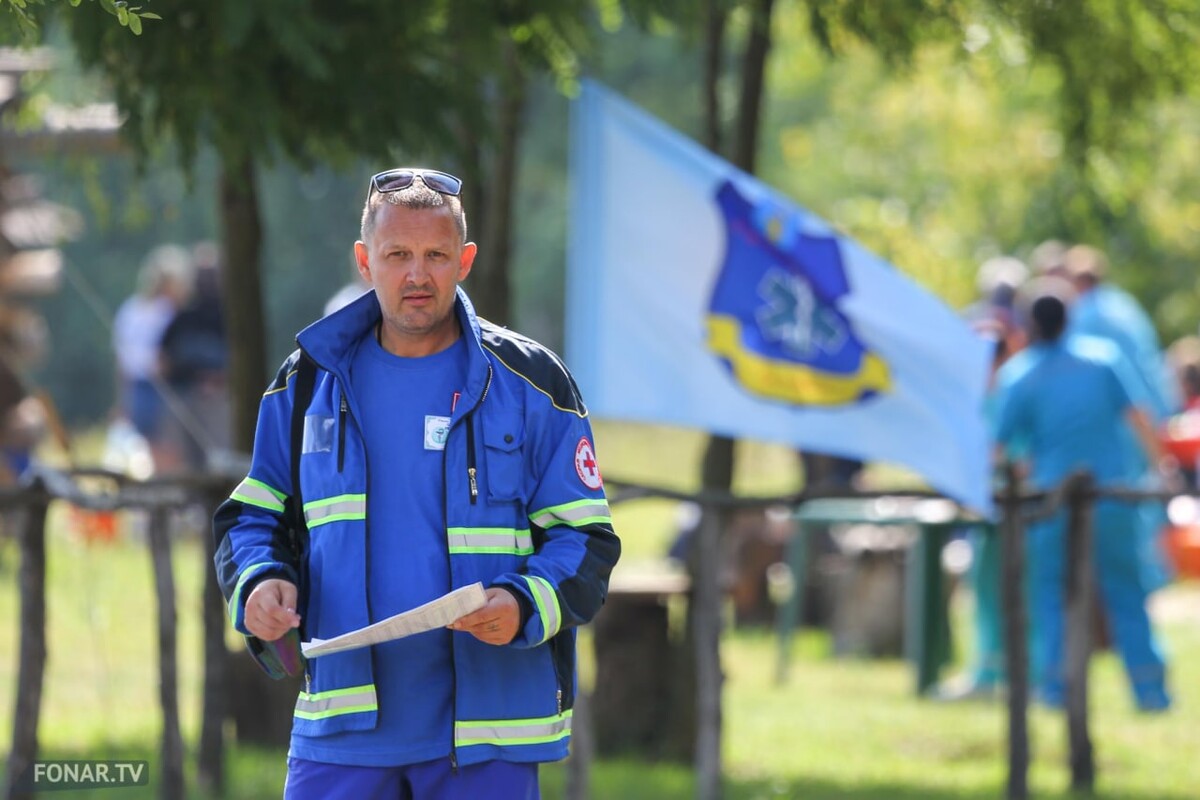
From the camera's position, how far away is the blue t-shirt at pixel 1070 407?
37.8 ft

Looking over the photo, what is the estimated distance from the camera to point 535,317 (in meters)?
45.5

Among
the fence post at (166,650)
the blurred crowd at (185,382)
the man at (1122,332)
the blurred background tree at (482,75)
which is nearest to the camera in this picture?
the blurred background tree at (482,75)

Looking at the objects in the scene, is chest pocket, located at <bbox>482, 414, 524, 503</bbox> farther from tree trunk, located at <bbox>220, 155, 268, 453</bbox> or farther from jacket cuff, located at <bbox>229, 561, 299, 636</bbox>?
tree trunk, located at <bbox>220, 155, 268, 453</bbox>

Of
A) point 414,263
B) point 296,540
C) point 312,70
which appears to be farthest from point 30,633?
point 414,263

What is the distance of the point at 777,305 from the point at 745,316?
0.13 metres

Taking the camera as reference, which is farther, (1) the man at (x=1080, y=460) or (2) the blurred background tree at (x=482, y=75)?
(1) the man at (x=1080, y=460)

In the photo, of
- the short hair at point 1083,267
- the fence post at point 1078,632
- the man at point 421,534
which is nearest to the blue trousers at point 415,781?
the man at point 421,534

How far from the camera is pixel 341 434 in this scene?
4.26 metres

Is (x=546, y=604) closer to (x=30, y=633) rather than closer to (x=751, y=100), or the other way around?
(x=30, y=633)

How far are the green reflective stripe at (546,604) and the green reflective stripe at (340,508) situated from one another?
1.21 feet

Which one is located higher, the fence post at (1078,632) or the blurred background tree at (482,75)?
the blurred background tree at (482,75)

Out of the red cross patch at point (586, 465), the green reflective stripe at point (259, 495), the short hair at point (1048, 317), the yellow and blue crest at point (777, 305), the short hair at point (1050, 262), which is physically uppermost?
the short hair at point (1050, 262)

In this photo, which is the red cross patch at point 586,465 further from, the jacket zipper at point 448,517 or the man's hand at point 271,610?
the man's hand at point 271,610

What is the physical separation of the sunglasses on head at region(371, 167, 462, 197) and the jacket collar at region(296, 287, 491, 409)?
22cm
